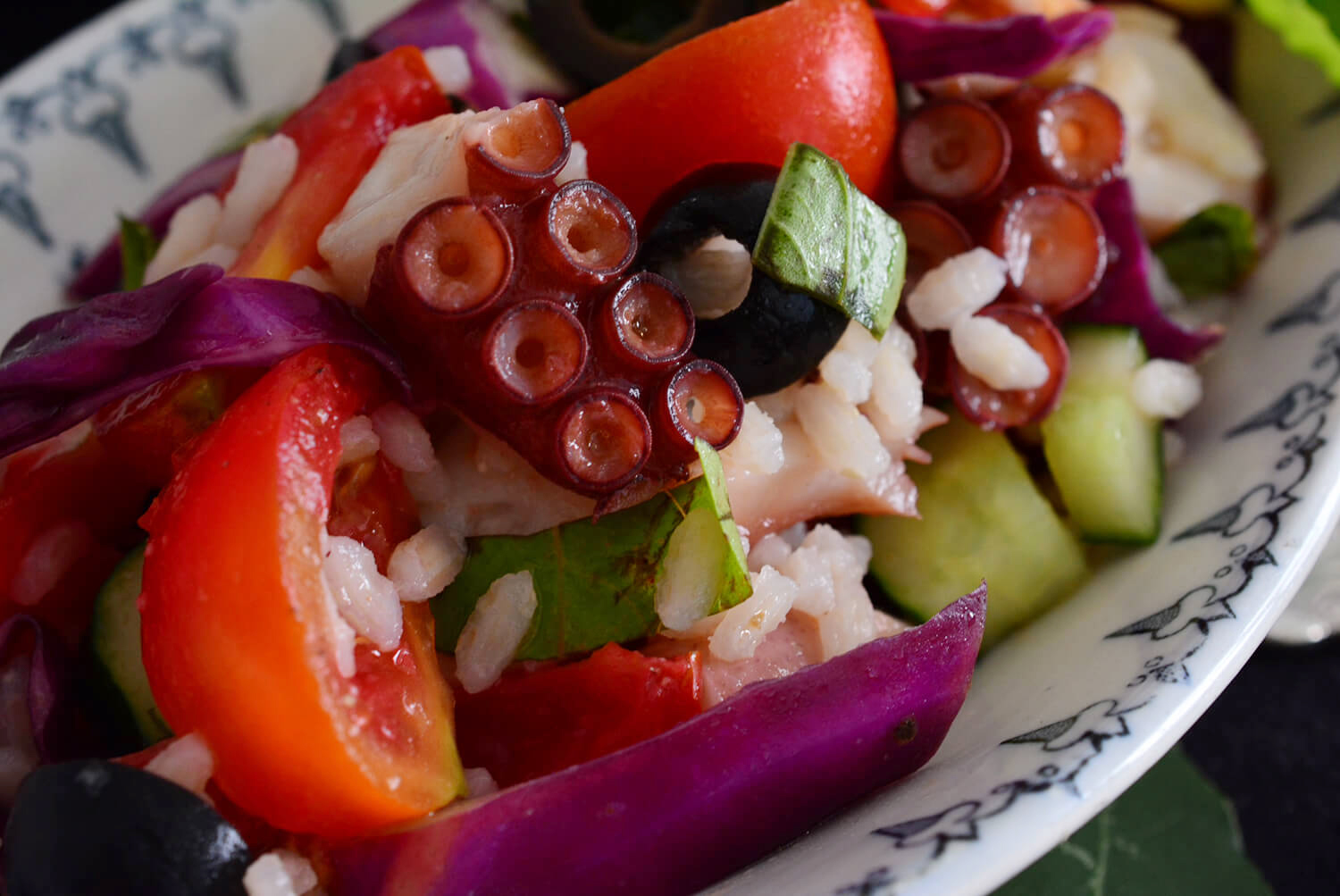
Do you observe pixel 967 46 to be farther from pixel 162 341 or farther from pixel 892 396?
pixel 162 341

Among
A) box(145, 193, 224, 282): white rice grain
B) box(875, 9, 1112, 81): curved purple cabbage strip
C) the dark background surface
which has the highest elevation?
box(145, 193, 224, 282): white rice grain

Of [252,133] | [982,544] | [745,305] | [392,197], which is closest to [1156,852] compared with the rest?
[982,544]

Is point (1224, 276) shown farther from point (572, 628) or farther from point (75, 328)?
point (75, 328)

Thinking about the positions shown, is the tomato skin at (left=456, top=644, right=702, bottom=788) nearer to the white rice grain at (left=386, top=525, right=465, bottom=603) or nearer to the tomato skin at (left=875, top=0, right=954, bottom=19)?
the white rice grain at (left=386, top=525, right=465, bottom=603)

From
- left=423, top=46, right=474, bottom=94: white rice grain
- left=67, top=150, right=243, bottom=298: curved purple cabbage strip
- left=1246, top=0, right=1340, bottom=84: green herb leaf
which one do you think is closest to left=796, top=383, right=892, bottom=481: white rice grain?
left=423, top=46, right=474, bottom=94: white rice grain

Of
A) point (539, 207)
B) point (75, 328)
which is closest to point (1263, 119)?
point (539, 207)

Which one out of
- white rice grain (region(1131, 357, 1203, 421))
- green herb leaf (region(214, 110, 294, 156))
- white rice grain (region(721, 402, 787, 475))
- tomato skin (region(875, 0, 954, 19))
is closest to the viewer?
white rice grain (region(721, 402, 787, 475))

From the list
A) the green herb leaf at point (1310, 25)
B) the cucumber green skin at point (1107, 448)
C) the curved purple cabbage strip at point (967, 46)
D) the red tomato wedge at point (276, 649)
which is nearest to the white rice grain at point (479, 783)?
the red tomato wedge at point (276, 649)
